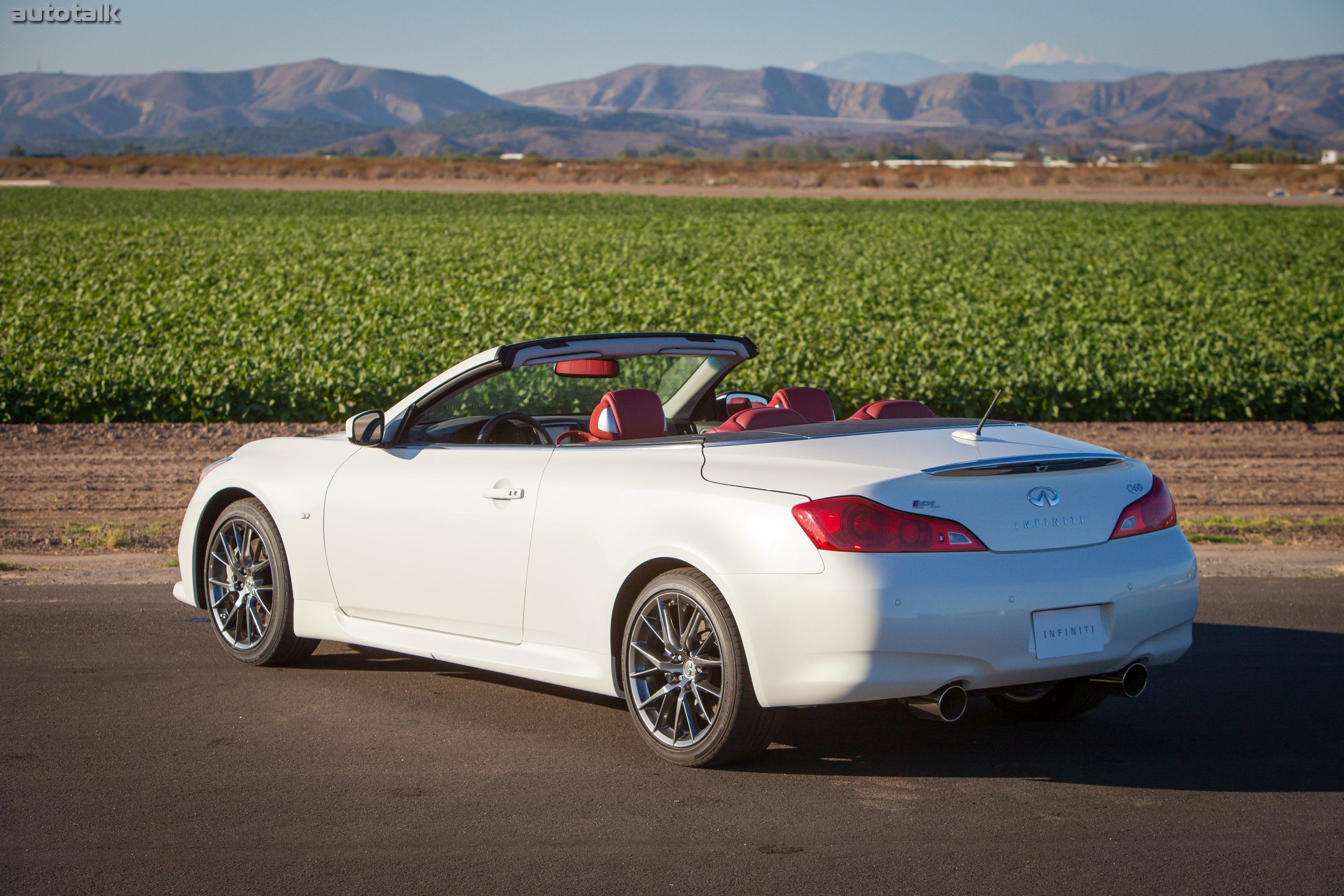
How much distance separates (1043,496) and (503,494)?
2066mm

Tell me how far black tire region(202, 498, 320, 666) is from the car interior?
2.89 feet

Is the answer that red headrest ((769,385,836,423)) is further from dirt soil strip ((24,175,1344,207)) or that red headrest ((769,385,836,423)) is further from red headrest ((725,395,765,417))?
dirt soil strip ((24,175,1344,207))

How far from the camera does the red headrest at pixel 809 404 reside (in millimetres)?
6027

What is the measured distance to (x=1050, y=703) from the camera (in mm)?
5594

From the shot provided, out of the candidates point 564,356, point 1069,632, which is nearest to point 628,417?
point 564,356

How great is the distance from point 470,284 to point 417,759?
72.5 feet

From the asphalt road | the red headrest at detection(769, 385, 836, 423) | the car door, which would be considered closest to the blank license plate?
the asphalt road

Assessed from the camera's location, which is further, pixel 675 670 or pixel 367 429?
pixel 367 429

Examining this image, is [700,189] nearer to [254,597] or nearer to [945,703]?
[254,597]

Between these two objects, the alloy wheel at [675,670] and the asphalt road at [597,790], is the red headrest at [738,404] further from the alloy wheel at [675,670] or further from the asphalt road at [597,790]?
the alloy wheel at [675,670]

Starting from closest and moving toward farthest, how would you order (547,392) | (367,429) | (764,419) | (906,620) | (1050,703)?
1. (906,620)
2. (764,419)
3. (1050,703)
4. (367,429)
5. (547,392)

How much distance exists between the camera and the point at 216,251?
34.3 meters

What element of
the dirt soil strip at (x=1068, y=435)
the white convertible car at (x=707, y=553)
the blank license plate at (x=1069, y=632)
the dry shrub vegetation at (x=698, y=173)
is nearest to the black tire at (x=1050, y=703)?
the white convertible car at (x=707, y=553)

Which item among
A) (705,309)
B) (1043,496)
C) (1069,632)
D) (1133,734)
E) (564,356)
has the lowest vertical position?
(1133,734)
